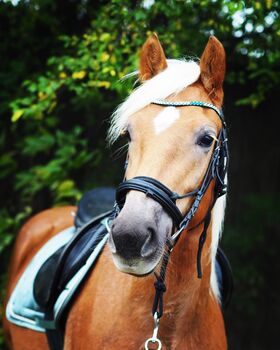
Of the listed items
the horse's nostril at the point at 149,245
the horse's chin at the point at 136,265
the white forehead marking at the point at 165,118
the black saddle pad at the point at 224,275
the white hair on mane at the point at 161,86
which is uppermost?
the white hair on mane at the point at 161,86

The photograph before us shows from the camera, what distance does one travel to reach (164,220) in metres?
1.88

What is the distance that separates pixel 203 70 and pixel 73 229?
5.64 feet

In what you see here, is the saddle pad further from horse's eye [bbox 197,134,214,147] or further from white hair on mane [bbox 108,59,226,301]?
horse's eye [bbox 197,134,214,147]

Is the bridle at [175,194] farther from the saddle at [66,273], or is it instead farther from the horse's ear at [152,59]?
the saddle at [66,273]

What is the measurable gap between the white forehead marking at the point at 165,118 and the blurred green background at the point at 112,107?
139 centimetres

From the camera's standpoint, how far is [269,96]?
574 centimetres

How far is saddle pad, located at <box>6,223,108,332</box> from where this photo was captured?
2.64m

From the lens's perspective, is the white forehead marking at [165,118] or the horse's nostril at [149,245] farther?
the white forehead marking at [165,118]

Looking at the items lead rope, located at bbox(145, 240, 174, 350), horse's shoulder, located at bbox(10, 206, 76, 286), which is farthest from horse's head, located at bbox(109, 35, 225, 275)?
horse's shoulder, located at bbox(10, 206, 76, 286)

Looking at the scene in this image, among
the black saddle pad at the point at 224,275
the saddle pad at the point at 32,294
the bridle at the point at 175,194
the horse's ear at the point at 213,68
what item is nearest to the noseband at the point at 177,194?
the bridle at the point at 175,194

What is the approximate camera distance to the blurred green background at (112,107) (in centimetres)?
379

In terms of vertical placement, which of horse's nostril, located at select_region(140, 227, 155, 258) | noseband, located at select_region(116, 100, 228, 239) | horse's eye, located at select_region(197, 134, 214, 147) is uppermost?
horse's eye, located at select_region(197, 134, 214, 147)

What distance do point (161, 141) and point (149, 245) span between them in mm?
434

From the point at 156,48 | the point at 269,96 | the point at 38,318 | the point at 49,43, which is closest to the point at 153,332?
the point at 38,318
